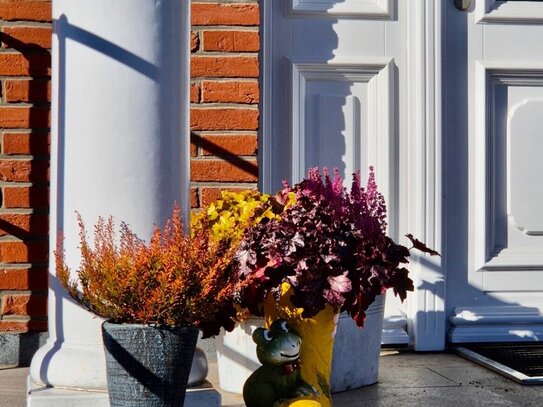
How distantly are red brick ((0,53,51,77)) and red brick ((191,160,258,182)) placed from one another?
59cm

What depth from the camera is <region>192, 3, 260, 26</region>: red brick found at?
344 cm

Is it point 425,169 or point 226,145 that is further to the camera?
point 425,169

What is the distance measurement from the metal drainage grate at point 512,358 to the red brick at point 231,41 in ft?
4.25

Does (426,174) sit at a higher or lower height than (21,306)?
higher

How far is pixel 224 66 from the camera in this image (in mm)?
3443

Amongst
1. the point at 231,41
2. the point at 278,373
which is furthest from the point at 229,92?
the point at 278,373

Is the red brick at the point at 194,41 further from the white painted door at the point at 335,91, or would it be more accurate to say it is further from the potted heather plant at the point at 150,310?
the potted heather plant at the point at 150,310

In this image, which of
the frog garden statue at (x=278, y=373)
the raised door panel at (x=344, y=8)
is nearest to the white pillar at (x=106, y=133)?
the frog garden statue at (x=278, y=373)

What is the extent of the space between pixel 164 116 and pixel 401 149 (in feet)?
4.51

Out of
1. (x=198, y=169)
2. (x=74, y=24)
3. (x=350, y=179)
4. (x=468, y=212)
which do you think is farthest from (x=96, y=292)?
(x=468, y=212)

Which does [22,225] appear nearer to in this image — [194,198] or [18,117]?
[18,117]

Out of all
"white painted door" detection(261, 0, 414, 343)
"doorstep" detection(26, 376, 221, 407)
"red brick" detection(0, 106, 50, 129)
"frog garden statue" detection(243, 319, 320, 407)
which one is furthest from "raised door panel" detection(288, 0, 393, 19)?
"doorstep" detection(26, 376, 221, 407)

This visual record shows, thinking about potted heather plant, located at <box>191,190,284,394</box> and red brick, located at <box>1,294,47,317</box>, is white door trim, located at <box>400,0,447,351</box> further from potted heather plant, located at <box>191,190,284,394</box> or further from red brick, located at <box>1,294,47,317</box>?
red brick, located at <box>1,294,47,317</box>

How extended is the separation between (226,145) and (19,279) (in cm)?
82
